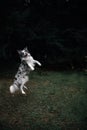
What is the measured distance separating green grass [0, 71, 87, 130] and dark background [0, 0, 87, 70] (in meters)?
1.39

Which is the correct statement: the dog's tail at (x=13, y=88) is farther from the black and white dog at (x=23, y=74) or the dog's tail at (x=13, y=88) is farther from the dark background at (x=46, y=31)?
the dark background at (x=46, y=31)

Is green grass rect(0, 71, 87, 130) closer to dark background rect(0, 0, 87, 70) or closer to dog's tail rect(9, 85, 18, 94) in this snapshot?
dog's tail rect(9, 85, 18, 94)

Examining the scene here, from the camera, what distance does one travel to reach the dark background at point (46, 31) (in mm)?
12320

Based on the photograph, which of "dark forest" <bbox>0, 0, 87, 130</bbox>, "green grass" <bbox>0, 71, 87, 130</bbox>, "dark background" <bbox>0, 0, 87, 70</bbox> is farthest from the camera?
"dark background" <bbox>0, 0, 87, 70</bbox>

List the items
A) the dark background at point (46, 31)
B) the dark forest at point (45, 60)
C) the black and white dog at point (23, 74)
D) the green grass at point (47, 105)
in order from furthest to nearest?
the dark background at point (46, 31), the black and white dog at point (23, 74), the dark forest at point (45, 60), the green grass at point (47, 105)

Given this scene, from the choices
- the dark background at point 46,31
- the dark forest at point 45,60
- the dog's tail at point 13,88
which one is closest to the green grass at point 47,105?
the dark forest at point 45,60

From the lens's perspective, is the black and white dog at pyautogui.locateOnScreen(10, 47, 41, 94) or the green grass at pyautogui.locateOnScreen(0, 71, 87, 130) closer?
the green grass at pyautogui.locateOnScreen(0, 71, 87, 130)

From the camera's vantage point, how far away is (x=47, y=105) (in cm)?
915

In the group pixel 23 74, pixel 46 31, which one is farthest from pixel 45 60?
pixel 23 74

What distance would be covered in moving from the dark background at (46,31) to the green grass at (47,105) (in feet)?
4.55

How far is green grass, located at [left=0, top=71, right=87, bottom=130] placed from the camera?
318 inches

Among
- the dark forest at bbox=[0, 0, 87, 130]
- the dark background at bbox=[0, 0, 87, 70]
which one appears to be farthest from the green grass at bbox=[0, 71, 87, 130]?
the dark background at bbox=[0, 0, 87, 70]

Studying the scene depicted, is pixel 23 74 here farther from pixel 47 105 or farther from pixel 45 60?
pixel 45 60

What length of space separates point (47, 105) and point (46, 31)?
4.07m
